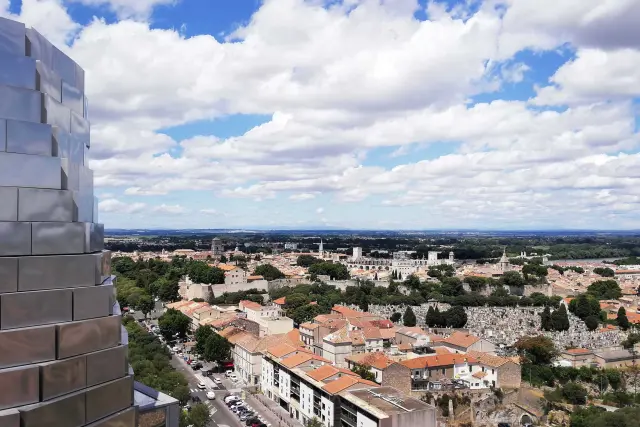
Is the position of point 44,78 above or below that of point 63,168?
above

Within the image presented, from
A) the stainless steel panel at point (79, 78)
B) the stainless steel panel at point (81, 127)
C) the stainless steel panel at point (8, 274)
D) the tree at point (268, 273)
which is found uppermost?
the stainless steel panel at point (79, 78)

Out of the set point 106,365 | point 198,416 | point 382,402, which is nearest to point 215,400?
point 198,416

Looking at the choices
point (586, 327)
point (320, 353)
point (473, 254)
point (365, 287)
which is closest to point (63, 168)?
point (320, 353)

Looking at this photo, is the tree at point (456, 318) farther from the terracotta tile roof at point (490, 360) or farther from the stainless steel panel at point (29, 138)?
the stainless steel panel at point (29, 138)

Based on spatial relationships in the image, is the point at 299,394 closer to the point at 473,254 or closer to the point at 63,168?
the point at 63,168

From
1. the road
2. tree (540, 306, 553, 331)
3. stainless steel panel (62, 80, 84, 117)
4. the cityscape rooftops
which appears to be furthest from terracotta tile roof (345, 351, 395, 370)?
stainless steel panel (62, 80, 84, 117)

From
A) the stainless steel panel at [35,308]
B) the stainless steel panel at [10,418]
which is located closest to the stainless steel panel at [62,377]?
the stainless steel panel at [10,418]

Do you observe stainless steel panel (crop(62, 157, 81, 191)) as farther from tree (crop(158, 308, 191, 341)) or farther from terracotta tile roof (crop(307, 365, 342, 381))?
tree (crop(158, 308, 191, 341))
